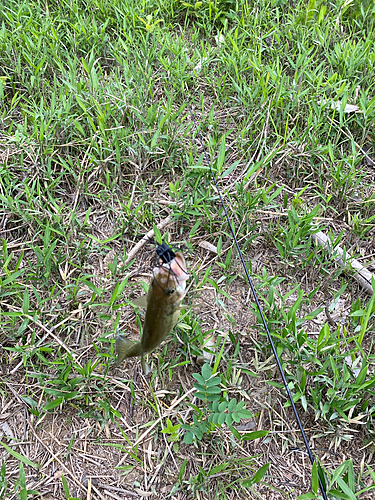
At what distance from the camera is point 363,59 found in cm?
353

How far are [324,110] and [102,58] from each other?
6.60 ft

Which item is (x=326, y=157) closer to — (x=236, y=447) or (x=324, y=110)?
(x=324, y=110)

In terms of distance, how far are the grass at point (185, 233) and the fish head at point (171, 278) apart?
0.59 metres

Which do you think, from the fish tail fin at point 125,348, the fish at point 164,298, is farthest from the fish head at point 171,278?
the fish tail fin at point 125,348

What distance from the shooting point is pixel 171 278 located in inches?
67.4

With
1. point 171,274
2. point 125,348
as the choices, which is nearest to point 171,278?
point 171,274

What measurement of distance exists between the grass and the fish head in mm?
592

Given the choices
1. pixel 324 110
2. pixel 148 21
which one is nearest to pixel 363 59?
pixel 324 110

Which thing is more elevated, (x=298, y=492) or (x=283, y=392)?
(x=283, y=392)

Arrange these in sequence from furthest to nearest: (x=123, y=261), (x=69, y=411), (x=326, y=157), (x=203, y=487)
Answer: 1. (x=326, y=157)
2. (x=123, y=261)
3. (x=69, y=411)
4. (x=203, y=487)

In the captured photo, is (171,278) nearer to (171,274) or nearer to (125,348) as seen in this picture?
(171,274)

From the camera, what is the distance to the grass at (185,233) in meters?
2.06

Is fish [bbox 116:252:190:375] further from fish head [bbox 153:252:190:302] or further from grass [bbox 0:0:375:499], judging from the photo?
grass [bbox 0:0:375:499]

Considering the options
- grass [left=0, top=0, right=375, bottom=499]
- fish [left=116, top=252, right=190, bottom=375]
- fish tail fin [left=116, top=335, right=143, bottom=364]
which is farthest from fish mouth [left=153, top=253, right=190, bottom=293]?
grass [left=0, top=0, right=375, bottom=499]
